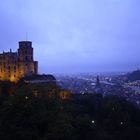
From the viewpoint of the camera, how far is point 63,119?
152ft

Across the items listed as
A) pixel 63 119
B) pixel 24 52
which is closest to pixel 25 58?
pixel 24 52

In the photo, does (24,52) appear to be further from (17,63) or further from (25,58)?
(17,63)

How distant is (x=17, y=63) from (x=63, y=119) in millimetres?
26974

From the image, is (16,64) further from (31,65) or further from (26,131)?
(26,131)

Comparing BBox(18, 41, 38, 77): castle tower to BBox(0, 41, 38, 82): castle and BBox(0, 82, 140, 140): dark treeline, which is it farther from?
BBox(0, 82, 140, 140): dark treeline

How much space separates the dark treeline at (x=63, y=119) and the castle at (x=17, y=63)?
35.0ft

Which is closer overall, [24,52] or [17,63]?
[17,63]

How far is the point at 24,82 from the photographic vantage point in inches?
2530

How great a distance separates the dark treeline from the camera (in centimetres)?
4294

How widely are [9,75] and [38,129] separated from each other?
27777 millimetres

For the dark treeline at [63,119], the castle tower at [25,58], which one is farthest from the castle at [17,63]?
the dark treeline at [63,119]

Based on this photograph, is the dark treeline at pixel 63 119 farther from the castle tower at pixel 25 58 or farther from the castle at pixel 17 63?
the castle tower at pixel 25 58

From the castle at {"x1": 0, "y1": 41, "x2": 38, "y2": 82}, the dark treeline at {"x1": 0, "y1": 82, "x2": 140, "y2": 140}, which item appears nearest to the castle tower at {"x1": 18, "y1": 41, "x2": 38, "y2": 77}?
the castle at {"x1": 0, "y1": 41, "x2": 38, "y2": 82}

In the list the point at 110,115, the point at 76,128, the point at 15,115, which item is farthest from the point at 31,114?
the point at 110,115
